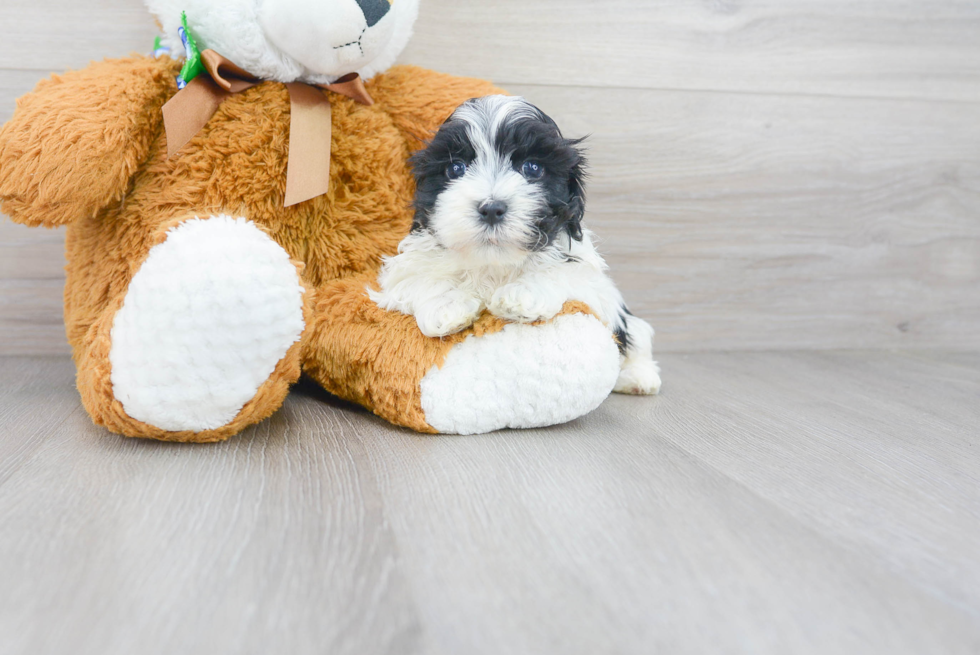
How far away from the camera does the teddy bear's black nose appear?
→ 109 centimetres

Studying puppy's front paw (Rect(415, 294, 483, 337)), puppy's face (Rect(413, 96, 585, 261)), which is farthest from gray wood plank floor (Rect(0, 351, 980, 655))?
puppy's face (Rect(413, 96, 585, 261))

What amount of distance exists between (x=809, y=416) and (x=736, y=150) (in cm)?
73

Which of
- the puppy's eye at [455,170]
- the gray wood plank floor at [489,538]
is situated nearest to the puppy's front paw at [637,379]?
the gray wood plank floor at [489,538]

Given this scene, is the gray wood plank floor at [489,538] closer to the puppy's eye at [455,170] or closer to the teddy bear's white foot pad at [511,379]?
the teddy bear's white foot pad at [511,379]

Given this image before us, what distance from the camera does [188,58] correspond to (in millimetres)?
1099

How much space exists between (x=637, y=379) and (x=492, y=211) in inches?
21.2

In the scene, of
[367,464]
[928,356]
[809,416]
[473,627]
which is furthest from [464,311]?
[928,356]

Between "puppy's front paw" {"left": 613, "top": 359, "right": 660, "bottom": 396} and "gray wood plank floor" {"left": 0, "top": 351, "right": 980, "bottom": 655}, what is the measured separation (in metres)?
0.19

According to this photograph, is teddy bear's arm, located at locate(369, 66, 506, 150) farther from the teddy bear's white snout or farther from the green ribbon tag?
the green ribbon tag

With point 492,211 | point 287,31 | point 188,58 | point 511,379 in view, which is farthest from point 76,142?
point 511,379

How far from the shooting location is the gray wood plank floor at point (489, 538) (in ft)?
1.93

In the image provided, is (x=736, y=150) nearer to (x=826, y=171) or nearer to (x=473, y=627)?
(x=826, y=171)

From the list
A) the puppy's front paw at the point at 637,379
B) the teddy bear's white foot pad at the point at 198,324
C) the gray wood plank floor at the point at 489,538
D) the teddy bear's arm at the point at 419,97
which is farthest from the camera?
the puppy's front paw at the point at 637,379

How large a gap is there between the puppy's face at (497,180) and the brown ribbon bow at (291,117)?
0.19 m
